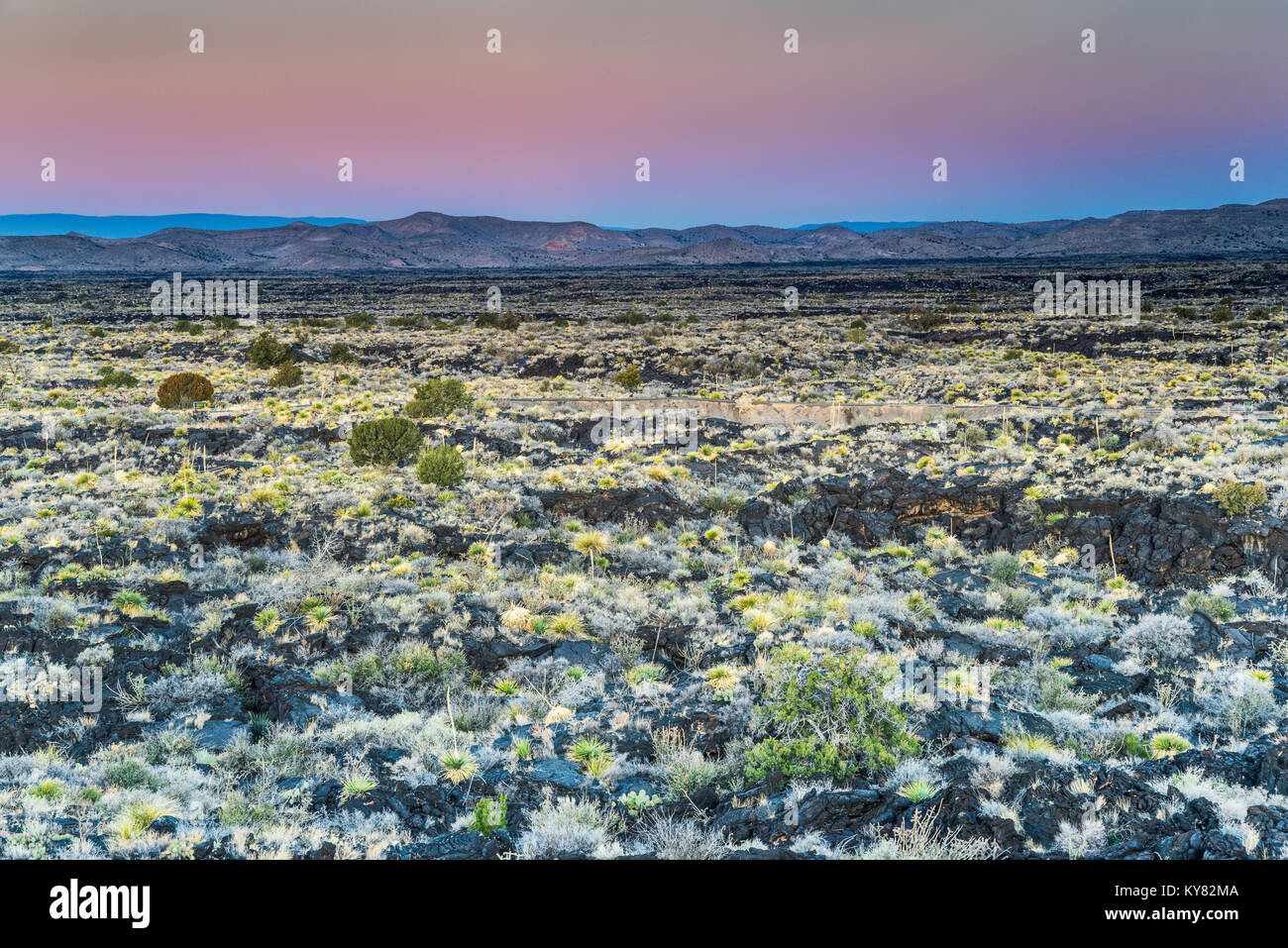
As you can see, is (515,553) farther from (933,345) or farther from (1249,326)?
(1249,326)

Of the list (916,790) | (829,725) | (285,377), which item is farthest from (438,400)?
(916,790)

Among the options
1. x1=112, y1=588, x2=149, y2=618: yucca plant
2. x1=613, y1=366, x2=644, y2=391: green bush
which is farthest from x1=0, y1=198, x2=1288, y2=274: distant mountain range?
x1=112, y1=588, x2=149, y2=618: yucca plant

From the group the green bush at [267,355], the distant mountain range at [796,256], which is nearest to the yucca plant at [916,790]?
the green bush at [267,355]

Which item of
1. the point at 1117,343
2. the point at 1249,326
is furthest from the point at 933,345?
the point at 1249,326

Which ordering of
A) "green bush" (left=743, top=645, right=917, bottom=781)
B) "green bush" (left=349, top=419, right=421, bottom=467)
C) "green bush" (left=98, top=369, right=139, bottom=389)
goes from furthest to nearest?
"green bush" (left=98, top=369, right=139, bottom=389) < "green bush" (left=349, top=419, right=421, bottom=467) < "green bush" (left=743, top=645, right=917, bottom=781)

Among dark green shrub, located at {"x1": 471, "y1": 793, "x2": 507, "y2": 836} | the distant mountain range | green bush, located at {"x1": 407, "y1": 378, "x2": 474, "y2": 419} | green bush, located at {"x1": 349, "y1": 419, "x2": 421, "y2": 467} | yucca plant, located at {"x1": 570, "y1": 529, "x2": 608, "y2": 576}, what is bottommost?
dark green shrub, located at {"x1": 471, "y1": 793, "x2": 507, "y2": 836}

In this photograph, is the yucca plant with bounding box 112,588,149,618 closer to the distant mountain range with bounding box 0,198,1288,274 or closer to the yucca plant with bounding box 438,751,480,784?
the yucca plant with bounding box 438,751,480,784

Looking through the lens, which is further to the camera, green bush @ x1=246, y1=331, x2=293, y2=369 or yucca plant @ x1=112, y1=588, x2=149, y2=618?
green bush @ x1=246, y1=331, x2=293, y2=369
